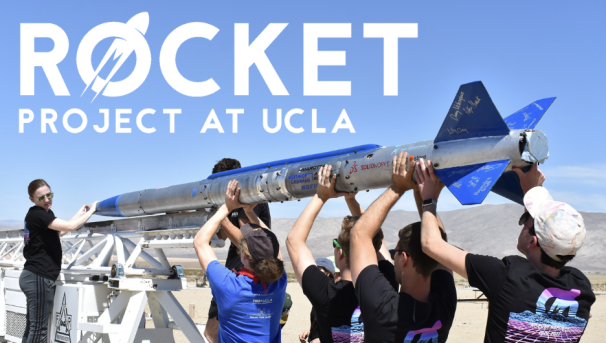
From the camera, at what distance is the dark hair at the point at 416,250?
2.97 meters

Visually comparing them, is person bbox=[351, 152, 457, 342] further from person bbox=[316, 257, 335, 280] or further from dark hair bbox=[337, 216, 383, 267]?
person bbox=[316, 257, 335, 280]

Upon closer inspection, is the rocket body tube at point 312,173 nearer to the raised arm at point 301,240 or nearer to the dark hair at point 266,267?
the raised arm at point 301,240

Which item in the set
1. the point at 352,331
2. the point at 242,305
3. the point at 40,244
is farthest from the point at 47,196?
the point at 352,331

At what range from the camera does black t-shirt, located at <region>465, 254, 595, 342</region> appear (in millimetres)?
2691

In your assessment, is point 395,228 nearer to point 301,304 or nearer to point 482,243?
point 482,243

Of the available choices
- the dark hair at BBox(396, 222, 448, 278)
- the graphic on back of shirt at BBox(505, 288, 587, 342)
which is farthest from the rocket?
the graphic on back of shirt at BBox(505, 288, 587, 342)

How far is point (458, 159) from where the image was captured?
13.4 ft

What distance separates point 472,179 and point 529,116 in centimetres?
76

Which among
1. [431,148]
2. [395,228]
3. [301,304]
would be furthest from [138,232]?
[395,228]

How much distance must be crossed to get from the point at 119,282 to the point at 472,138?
176 inches

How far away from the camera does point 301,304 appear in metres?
20.1

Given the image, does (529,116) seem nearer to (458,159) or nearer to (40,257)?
(458,159)

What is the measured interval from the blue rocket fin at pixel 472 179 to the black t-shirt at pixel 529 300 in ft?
3.46

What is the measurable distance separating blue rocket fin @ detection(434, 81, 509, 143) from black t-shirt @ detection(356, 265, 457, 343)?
1695mm
